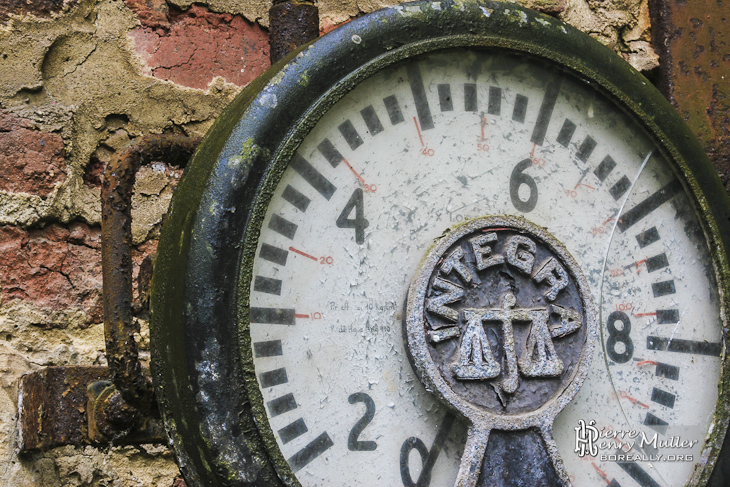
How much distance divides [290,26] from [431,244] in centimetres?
36

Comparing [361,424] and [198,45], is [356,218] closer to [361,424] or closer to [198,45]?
[361,424]

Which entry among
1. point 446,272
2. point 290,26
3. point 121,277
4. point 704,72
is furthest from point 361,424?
point 704,72

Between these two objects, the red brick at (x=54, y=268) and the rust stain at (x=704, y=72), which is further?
the rust stain at (x=704, y=72)

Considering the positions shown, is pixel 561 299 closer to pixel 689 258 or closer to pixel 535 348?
pixel 535 348

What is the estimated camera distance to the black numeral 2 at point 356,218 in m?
0.81

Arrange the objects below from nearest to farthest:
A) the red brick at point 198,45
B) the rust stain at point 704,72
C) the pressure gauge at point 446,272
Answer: the pressure gauge at point 446,272
the red brick at point 198,45
the rust stain at point 704,72

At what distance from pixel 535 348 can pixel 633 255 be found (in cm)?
23

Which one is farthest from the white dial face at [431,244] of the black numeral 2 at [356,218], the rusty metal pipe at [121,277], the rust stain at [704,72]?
the rust stain at [704,72]

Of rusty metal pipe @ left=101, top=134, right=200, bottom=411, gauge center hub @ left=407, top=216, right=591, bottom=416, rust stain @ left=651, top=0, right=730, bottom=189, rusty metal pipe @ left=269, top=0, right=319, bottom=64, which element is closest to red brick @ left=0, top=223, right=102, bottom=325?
rusty metal pipe @ left=101, top=134, right=200, bottom=411

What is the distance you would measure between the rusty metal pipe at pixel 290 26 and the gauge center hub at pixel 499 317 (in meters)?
0.34

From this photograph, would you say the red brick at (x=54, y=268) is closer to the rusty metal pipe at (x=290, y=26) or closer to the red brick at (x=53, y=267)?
the red brick at (x=53, y=267)

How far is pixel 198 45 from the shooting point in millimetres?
1179

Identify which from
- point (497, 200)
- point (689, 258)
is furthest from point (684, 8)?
point (497, 200)

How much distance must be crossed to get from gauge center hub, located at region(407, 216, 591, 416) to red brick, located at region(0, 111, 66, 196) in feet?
1.95
